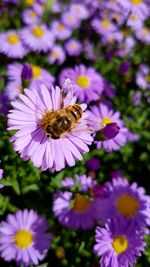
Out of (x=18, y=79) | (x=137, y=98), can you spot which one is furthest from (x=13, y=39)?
(x=137, y=98)

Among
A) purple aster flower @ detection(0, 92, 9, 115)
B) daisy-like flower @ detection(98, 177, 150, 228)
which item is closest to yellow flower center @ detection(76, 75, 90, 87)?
purple aster flower @ detection(0, 92, 9, 115)

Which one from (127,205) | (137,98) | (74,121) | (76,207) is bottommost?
(127,205)

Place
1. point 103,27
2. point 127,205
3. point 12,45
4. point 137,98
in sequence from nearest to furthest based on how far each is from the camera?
point 127,205
point 137,98
point 12,45
point 103,27

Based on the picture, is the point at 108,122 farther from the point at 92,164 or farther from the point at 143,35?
the point at 143,35

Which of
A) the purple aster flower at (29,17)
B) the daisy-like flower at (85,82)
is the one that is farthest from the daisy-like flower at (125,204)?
the purple aster flower at (29,17)

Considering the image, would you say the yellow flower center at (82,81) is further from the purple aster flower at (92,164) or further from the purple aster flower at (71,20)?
the purple aster flower at (71,20)

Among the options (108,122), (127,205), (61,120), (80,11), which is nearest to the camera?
(61,120)

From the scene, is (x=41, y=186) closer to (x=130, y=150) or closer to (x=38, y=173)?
(x=38, y=173)
